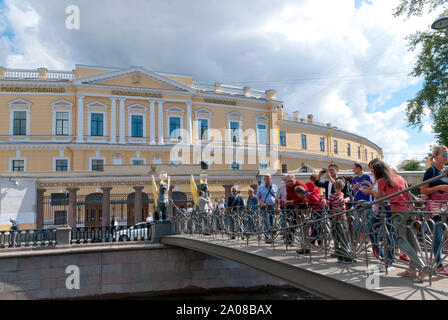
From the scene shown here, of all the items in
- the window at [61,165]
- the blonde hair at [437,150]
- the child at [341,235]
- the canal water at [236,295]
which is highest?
the window at [61,165]

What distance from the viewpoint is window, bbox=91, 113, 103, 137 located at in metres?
27.6

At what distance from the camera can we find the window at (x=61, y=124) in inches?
1072

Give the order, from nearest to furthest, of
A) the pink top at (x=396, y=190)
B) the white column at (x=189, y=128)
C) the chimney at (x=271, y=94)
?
the pink top at (x=396, y=190)
the white column at (x=189, y=128)
the chimney at (x=271, y=94)

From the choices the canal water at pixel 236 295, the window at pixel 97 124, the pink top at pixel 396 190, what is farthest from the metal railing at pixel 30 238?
the window at pixel 97 124

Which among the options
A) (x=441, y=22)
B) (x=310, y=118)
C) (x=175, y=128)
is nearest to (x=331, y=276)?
(x=441, y=22)

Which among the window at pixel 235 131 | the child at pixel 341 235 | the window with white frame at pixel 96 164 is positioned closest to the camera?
the child at pixel 341 235

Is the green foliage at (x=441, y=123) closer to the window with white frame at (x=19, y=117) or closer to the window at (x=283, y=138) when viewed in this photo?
the window at (x=283, y=138)

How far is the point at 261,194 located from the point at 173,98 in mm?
22028

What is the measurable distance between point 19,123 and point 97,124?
554cm

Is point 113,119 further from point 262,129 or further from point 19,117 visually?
point 262,129

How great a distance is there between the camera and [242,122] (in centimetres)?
3281

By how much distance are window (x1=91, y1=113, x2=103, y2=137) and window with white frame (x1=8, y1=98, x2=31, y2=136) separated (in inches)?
181

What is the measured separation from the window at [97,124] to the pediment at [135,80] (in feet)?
8.16
